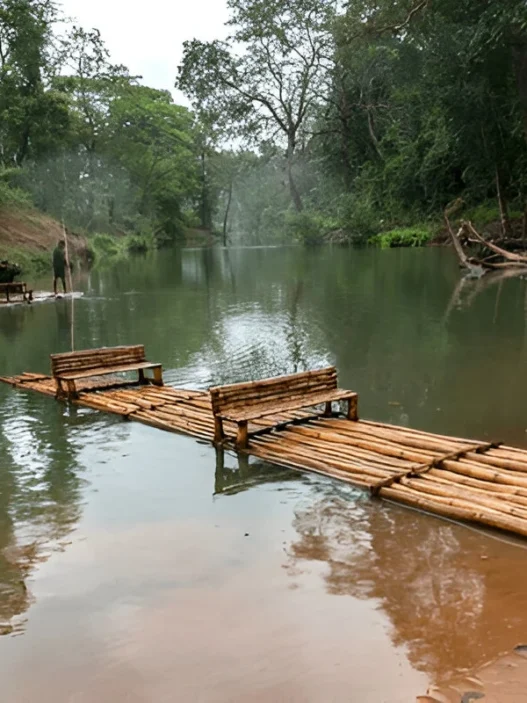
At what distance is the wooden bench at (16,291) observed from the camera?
1981cm

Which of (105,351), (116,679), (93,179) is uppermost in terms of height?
(93,179)

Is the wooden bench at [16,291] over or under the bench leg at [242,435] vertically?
over

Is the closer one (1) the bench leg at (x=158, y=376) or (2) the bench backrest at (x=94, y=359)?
(2) the bench backrest at (x=94, y=359)

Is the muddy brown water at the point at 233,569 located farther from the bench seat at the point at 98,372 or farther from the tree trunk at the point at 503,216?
the tree trunk at the point at 503,216

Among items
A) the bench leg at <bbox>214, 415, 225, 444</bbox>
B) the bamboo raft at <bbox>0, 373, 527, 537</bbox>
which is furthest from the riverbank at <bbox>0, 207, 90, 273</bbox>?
the bench leg at <bbox>214, 415, 225, 444</bbox>

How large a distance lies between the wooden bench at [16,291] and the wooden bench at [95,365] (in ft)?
36.3

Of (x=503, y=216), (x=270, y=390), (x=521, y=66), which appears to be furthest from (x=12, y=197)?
(x=270, y=390)

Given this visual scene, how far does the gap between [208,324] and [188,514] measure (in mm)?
10175

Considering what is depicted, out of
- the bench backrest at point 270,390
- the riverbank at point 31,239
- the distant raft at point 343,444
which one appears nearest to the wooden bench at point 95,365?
the distant raft at point 343,444

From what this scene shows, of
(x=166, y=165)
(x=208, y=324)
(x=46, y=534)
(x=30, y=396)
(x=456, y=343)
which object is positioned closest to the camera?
(x=46, y=534)

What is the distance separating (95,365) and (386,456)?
472cm

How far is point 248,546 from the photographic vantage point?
15.6 feet

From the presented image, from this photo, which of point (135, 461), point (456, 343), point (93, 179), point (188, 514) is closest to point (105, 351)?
point (135, 461)

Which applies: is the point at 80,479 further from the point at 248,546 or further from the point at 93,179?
the point at 93,179
